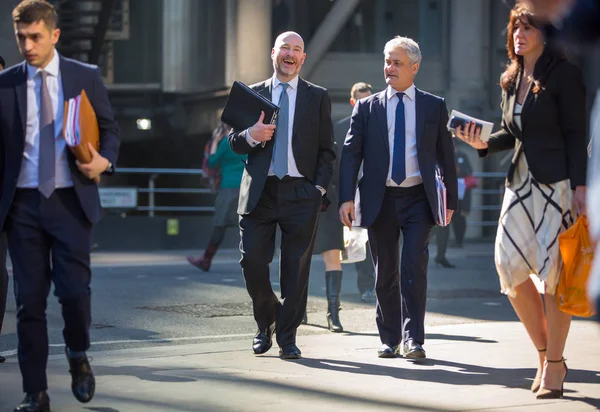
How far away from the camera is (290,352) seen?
6977 mm

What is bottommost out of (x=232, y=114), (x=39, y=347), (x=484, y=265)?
(x=484, y=265)

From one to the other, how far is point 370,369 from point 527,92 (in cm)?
185

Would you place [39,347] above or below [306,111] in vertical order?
below

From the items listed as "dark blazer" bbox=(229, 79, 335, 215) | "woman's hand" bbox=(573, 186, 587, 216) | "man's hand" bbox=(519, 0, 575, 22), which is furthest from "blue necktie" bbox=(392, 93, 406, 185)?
"man's hand" bbox=(519, 0, 575, 22)

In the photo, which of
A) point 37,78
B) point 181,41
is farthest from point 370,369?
point 181,41

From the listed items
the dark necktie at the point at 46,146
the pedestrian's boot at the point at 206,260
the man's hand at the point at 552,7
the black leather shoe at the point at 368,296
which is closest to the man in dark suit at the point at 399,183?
the dark necktie at the point at 46,146

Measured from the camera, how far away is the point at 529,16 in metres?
5.66

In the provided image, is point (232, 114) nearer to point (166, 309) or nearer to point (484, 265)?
point (166, 309)

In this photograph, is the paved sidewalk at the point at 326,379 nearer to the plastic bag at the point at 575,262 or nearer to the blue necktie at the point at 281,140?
the plastic bag at the point at 575,262

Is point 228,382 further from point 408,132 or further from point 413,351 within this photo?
point 408,132

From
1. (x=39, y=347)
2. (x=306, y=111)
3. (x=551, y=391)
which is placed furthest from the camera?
(x=306, y=111)

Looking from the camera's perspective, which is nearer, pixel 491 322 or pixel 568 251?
pixel 568 251

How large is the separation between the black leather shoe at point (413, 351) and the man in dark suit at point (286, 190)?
67 cm

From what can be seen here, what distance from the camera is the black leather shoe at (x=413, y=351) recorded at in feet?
22.5
